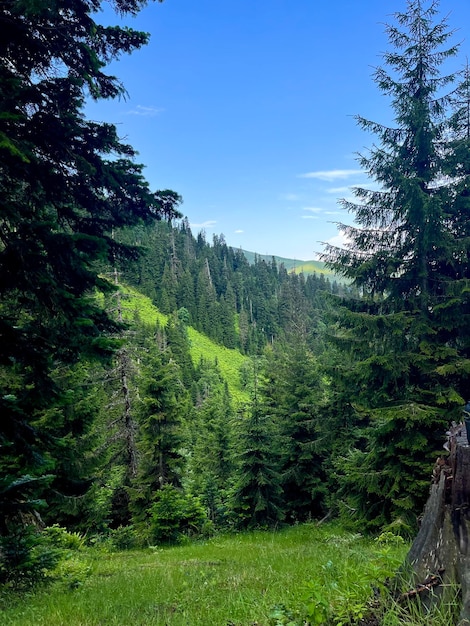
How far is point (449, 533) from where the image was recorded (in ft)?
9.95

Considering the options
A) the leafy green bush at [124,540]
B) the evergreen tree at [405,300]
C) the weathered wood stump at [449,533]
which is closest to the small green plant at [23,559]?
the weathered wood stump at [449,533]

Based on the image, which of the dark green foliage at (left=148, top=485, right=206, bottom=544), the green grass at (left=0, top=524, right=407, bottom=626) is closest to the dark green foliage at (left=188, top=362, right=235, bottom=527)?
the dark green foliage at (left=148, top=485, right=206, bottom=544)

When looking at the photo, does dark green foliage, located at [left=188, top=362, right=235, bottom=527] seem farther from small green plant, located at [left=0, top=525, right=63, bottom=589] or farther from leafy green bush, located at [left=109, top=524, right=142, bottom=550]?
small green plant, located at [left=0, top=525, right=63, bottom=589]

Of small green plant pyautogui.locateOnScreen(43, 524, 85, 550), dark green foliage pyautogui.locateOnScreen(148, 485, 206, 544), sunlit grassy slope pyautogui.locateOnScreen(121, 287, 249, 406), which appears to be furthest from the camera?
sunlit grassy slope pyautogui.locateOnScreen(121, 287, 249, 406)

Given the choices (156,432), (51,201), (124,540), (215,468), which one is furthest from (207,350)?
(51,201)

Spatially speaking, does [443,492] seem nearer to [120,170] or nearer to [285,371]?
[120,170]

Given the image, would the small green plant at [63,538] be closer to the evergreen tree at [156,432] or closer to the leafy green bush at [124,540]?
the leafy green bush at [124,540]

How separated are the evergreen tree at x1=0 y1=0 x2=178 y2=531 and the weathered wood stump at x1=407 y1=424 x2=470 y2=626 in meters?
3.79

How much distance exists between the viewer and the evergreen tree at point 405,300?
10.1 meters

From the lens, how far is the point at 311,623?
2.77 metres

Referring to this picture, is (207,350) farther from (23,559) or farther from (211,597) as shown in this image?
(211,597)

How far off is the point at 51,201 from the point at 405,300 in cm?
977

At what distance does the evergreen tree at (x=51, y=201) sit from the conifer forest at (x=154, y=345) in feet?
0.08

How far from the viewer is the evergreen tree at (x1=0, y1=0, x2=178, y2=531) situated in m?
4.68
